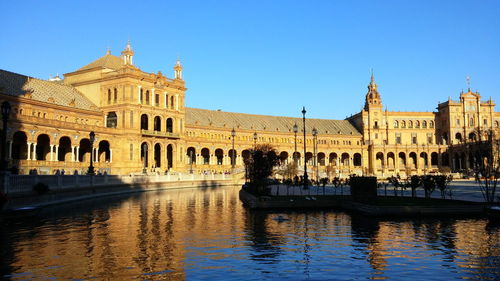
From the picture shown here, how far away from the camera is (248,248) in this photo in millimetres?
15312

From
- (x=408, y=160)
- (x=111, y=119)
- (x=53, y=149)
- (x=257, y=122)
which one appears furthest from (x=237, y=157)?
(x=53, y=149)

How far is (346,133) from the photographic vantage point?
125625 millimetres

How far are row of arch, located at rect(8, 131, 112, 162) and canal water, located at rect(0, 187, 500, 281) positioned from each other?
40.8 metres

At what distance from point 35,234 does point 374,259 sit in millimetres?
13547

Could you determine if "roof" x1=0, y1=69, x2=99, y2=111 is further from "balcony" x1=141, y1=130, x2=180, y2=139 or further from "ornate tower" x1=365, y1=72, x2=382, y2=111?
"ornate tower" x1=365, y1=72, x2=382, y2=111

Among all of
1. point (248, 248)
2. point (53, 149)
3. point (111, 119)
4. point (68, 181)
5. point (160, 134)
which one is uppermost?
point (111, 119)

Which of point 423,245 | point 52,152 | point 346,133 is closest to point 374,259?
point 423,245

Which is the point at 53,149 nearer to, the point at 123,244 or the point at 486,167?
the point at 123,244

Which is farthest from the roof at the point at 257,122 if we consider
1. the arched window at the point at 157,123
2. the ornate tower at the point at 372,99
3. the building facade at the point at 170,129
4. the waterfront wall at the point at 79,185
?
the waterfront wall at the point at 79,185

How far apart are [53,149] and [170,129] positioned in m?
25.9

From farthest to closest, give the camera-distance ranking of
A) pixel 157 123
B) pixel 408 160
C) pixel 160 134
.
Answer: pixel 408 160
pixel 157 123
pixel 160 134

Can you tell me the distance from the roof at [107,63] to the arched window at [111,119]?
34.5 ft

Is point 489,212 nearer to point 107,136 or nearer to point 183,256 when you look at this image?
point 183,256

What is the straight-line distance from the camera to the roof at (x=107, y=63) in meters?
84.3
